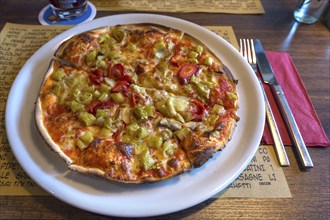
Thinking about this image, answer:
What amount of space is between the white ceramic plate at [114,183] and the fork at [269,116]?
0.10 m

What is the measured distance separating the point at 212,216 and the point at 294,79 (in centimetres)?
103

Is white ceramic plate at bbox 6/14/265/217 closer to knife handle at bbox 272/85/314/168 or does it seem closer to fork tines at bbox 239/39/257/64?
knife handle at bbox 272/85/314/168

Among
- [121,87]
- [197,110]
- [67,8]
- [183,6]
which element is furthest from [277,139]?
[67,8]

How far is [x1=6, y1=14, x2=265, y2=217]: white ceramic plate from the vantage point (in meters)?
1.04

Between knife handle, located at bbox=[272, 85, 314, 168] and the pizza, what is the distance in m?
0.31

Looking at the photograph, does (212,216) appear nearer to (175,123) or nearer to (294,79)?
(175,123)

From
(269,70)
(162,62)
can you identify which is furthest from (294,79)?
(162,62)

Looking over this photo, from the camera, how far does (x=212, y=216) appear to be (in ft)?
3.72

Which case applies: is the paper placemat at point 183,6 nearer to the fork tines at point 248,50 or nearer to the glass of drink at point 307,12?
the glass of drink at point 307,12

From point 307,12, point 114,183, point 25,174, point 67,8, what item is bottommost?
point 25,174

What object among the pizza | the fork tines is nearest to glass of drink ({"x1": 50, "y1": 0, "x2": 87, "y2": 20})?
the pizza

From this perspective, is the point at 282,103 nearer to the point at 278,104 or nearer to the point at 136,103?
the point at 278,104

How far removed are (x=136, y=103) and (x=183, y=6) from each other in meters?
1.17

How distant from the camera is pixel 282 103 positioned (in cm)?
153
